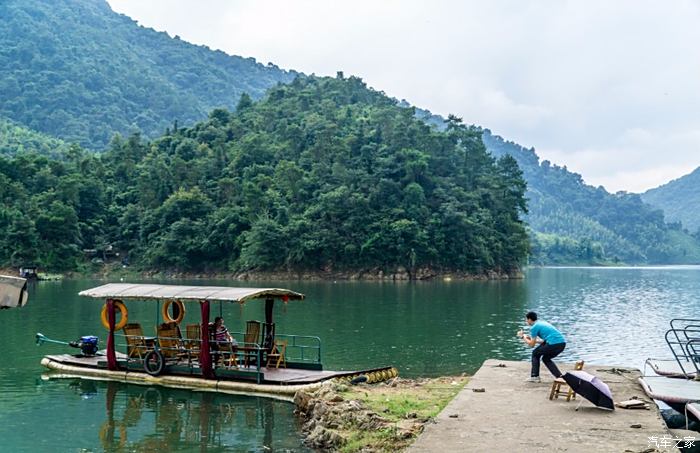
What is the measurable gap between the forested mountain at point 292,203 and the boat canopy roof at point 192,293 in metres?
65.0

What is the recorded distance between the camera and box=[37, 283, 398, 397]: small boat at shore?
1883 centimetres

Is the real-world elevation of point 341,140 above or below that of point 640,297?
above

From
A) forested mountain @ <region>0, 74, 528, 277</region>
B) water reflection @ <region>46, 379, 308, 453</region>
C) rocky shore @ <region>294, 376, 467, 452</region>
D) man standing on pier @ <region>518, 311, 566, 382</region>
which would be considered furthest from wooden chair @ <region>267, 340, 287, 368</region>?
forested mountain @ <region>0, 74, 528, 277</region>

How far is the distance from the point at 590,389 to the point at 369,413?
442 centimetres

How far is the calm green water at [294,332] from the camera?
15.1 m

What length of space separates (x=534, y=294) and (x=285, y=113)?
73109mm

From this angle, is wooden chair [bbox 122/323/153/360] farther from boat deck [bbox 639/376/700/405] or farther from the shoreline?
the shoreline

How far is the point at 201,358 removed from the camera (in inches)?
770

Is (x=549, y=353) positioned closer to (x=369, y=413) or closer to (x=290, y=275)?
(x=369, y=413)

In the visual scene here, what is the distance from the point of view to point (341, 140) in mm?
102188

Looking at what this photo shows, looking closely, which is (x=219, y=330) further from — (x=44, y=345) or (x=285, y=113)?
(x=285, y=113)

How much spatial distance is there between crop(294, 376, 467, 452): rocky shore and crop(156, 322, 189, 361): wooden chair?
5570 millimetres

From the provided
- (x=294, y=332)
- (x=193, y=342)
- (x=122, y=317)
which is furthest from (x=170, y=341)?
(x=294, y=332)

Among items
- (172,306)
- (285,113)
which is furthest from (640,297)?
(285,113)
